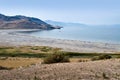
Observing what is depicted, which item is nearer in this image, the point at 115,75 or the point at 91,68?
the point at 115,75

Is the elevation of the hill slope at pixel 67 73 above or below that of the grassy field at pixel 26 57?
above

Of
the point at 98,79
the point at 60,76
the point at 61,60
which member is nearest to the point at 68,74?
the point at 60,76

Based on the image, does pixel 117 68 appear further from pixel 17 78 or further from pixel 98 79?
pixel 17 78

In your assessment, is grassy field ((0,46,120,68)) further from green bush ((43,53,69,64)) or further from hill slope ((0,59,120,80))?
hill slope ((0,59,120,80))

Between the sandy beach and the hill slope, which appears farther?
the sandy beach

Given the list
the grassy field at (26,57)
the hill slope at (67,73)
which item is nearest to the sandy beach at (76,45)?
the grassy field at (26,57)

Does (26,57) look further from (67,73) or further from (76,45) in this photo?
(67,73)

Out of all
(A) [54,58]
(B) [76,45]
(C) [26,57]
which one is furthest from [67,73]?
(B) [76,45]

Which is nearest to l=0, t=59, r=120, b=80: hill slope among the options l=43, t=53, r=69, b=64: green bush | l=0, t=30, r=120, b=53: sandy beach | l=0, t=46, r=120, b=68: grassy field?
l=43, t=53, r=69, b=64: green bush

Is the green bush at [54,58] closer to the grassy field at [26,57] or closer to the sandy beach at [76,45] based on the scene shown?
the grassy field at [26,57]

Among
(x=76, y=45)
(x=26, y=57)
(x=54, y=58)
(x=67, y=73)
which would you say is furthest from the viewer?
(x=76, y=45)

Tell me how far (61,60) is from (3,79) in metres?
10.2

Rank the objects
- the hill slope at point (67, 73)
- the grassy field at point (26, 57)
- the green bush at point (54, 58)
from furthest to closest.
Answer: the grassy field at point (26, 57)
the green bush at point (54, 58)
the hill slope at point (67, 73)

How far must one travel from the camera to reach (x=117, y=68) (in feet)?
58.4
